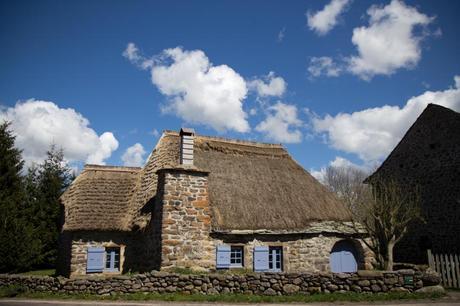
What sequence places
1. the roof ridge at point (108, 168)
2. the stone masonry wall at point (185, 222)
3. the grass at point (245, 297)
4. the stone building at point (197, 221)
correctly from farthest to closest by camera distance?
the roof ridge at point (108, 168)
the stone building at point (197, 221)
the stone masonry wall at point (185, 222)
the grass at point (245, 297)

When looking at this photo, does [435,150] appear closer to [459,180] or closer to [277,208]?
[459,180]

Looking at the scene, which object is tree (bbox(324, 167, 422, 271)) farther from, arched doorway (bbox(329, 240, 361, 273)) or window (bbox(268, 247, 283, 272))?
window (bbox(268, 247, 283, 272))

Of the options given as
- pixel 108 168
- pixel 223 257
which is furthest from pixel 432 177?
pixel 108 168

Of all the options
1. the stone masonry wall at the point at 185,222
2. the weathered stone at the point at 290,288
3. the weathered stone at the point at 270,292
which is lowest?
the weathered stone at the point at 270,292

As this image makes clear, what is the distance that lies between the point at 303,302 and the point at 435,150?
12544 mm

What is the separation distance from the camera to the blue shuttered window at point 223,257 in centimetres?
1512

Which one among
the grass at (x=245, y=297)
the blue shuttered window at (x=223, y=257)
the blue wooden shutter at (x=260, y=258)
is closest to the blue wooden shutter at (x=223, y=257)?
the blue shuttered window at (x=223, y=257)

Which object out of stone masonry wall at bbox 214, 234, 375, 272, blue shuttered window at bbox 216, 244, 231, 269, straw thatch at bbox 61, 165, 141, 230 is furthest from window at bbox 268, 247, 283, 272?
straw thatch at bbox 61, 165, 141, 230


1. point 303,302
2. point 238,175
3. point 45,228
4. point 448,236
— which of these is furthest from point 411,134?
point 45,228

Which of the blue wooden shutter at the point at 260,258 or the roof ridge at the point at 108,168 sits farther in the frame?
the roof ridge at the point at 108,168

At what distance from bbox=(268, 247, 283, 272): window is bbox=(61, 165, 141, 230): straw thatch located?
21.0 feet

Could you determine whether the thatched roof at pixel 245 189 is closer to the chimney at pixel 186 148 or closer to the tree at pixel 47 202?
the chimney at pixel 186 148

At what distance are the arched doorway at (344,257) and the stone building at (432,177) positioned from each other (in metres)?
3.92

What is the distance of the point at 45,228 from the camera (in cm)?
2436
